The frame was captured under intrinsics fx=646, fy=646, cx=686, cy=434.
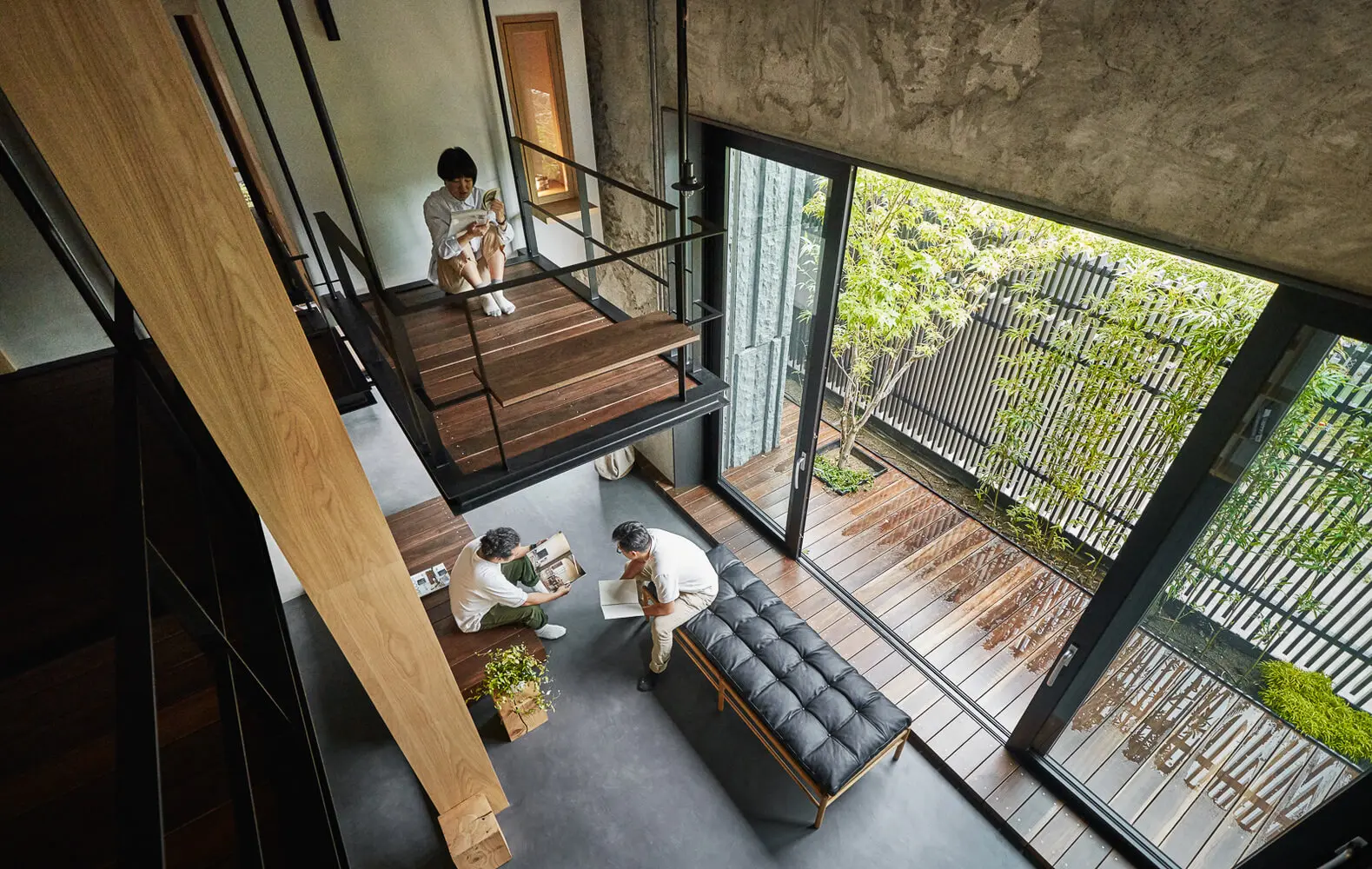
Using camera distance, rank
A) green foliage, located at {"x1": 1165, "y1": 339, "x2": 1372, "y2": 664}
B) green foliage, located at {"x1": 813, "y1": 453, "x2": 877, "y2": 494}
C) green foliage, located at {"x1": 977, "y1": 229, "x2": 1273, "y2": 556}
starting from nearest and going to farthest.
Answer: green foliage, located at {"x1": 1165, "y1": 339, "x2": 1372, "y2": 664} → green foliage, located at {"x1": 977, "y1": 229, "x2": 1273, "y2": 556} → green foliage, located at {"x1": 813, "y1": 453, "x2": 877, "y2": 494}

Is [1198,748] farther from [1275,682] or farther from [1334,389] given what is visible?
[1334,389]

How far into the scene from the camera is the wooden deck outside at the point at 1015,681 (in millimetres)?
2514

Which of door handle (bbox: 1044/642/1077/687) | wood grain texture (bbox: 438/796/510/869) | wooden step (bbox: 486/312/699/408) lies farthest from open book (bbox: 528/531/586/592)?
door handle (bbox: 1044/642/1077/687)

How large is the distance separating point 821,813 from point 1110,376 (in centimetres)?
278

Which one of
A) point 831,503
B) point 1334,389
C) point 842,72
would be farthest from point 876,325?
point 1334,389

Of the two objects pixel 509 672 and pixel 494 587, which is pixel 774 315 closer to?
pixel 494 587

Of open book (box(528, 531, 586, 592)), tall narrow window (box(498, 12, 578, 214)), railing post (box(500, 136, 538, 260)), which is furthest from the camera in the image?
open book (box(528, 531, 586, 592))

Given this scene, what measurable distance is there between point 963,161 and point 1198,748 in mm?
2556

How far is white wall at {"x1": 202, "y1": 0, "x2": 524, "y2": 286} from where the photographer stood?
282 cm

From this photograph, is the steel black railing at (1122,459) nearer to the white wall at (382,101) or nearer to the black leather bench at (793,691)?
the black leather bench at (793,691)

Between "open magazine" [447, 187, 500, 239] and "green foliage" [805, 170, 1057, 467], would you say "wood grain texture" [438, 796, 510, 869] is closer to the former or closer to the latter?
"open magazine" [447, 187, 500, 239]

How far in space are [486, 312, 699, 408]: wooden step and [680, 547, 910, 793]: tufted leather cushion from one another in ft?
5.54

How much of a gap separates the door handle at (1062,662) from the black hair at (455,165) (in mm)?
3333

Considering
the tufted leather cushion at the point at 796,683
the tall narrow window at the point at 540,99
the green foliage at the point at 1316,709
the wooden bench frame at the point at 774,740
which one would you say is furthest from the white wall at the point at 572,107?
the green foliage at the point at 1316,709
